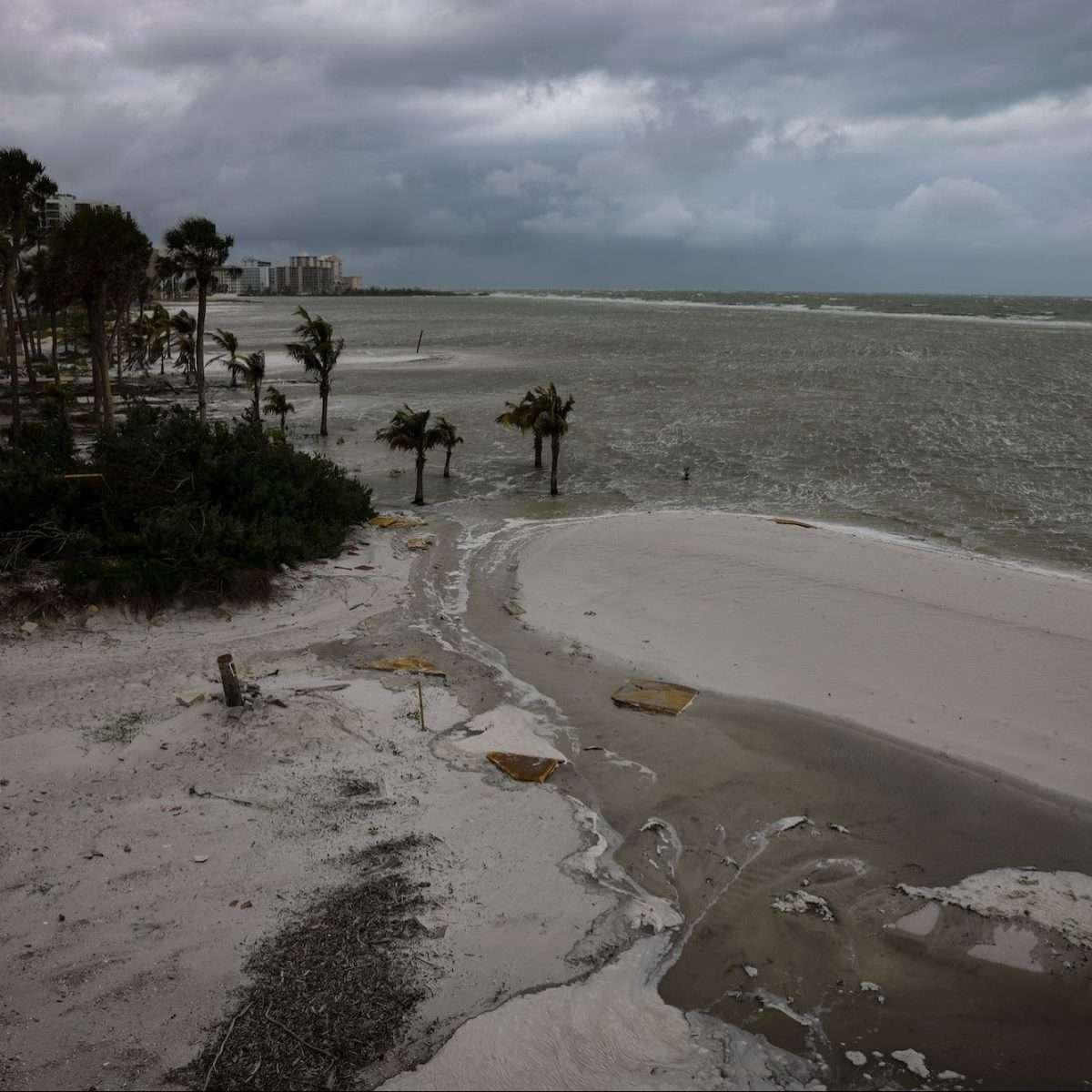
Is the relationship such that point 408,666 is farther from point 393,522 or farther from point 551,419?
point 551,419

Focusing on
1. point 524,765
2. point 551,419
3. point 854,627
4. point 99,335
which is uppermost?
point 99,335

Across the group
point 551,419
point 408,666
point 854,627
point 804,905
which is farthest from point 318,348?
point 804,905

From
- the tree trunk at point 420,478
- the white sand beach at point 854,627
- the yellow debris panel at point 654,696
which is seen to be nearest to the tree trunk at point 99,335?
the tree trunk at point 420,478

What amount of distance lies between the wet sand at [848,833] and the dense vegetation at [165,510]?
4630mm

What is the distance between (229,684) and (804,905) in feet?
24.1

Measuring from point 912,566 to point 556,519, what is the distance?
31.6 ft

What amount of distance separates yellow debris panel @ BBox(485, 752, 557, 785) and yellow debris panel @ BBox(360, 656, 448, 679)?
2720 mm

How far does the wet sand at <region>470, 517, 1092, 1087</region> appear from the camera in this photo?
707cm

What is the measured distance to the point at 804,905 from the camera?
838 centimetres

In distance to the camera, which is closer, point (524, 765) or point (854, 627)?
point (524, 765)

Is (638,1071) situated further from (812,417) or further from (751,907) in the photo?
(812,417)

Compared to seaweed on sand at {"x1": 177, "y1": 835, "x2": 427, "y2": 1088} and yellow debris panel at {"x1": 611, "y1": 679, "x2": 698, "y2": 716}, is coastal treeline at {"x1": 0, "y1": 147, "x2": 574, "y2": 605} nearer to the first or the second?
yellow debris panel at {"x1": 611, "y1": 679, "x2": 698, "y2": 716}

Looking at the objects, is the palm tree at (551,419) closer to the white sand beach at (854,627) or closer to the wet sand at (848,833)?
the white sand beach at (854,627)

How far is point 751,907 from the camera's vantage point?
27.4 feet
